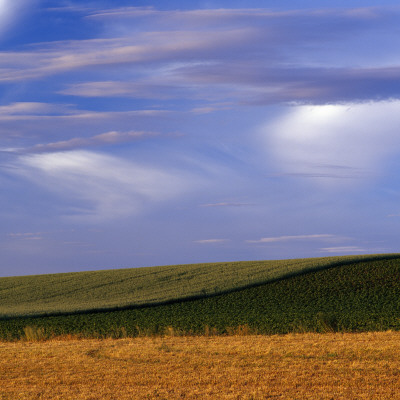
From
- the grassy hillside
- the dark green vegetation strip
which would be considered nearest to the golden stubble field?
the dark green vegetation strip

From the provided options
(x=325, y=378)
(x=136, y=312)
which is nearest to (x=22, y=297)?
(x=136, y=312)

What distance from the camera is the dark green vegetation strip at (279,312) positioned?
91.5 ft

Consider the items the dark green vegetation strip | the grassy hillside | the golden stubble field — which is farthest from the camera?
the grassy hillside

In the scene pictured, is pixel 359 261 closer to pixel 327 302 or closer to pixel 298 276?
pixel 298 276

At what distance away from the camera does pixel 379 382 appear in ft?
47.5

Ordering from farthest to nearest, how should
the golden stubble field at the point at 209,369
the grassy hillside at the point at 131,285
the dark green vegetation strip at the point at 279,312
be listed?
the grassy hillside at the point at 131,285 → the dark green vegetation strip at the point at 279,312 → the golden stubble field at the point at 209,369

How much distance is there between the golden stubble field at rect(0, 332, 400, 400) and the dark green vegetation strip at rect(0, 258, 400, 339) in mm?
4804

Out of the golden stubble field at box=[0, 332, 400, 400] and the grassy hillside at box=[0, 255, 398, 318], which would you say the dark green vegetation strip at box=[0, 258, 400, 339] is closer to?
the grassy hillside at box=[0, 255, 398, 318]

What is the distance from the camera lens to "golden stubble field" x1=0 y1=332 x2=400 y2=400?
1375cm

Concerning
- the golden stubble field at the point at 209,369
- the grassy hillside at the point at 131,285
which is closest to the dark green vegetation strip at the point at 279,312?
the grassy hillside at the point at 131,285

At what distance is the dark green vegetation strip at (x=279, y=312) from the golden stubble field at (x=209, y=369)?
4.80 meters

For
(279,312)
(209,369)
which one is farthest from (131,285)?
(209,369)

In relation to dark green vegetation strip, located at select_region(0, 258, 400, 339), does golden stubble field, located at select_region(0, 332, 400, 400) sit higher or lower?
higher

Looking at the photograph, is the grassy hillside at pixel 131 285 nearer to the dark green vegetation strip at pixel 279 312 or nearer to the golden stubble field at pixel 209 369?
the dark green vegetation strip at pixel 279 312
